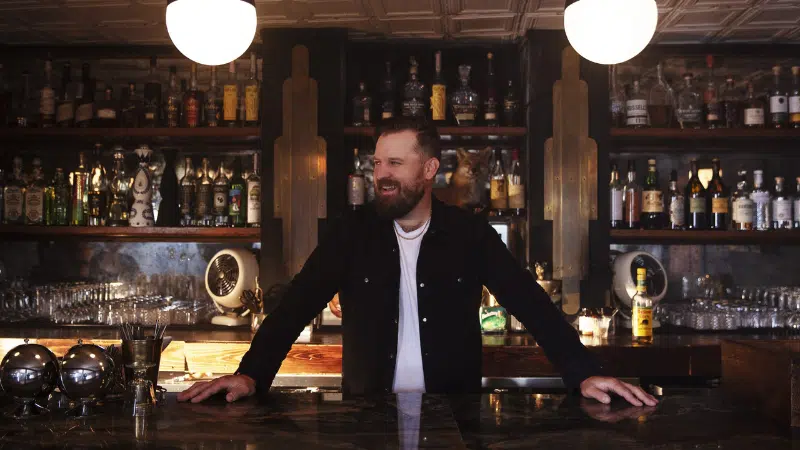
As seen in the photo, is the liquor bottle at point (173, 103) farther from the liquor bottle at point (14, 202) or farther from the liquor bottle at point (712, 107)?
the liquor bottle at point (712, 107)

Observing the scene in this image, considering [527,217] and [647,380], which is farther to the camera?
[527,217]

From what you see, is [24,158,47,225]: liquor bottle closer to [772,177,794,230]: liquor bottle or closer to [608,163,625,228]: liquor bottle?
[608,163,625,228]: liquor bottle

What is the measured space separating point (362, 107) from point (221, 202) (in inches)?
32.9

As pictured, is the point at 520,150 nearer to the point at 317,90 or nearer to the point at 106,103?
the point at 317,90

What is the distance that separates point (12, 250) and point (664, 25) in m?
3.50

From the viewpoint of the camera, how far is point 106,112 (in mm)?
4016

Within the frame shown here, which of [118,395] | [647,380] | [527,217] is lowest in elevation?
[647,380]

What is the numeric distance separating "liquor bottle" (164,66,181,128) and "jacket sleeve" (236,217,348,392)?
72.4 inches

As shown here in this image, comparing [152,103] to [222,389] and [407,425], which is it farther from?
[407,425]

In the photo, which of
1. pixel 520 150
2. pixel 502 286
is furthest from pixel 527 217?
pixel 502 286

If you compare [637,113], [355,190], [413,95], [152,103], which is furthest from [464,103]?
[152,103]

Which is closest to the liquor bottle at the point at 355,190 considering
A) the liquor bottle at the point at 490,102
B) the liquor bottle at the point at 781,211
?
the liquor bottle at the point at 490,102

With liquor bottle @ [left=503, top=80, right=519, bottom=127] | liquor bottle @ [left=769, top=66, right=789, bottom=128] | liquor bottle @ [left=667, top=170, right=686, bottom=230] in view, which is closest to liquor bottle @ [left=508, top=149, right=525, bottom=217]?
liquor bottle @ [left=503, top=80, right=519, bottom=127]

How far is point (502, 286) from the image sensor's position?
237cm
